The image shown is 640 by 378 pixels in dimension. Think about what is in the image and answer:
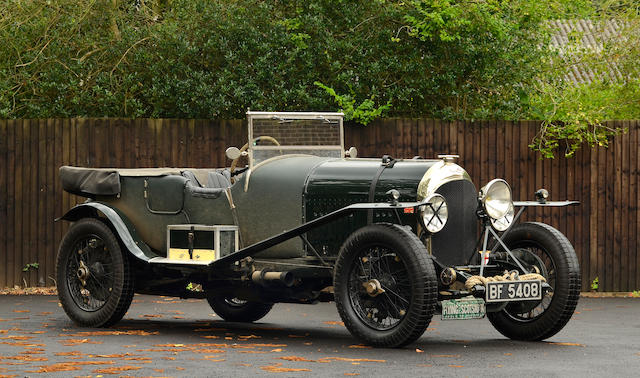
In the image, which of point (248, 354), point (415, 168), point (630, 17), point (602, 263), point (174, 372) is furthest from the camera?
point (630, 17)

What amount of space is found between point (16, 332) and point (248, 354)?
265 cm

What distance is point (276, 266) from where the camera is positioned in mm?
9680

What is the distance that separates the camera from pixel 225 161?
47.0 ft

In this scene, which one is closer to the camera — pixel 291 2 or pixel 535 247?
pixel 535 247

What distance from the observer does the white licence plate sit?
852cm

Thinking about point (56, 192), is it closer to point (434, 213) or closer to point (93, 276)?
point (93, 276)

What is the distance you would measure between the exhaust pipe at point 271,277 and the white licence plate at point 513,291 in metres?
1.78

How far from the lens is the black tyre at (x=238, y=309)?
36.2 ft

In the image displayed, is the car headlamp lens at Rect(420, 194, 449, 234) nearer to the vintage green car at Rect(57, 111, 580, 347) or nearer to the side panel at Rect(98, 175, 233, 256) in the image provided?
the vintage green car at Rect(57, 111, 580, 347)

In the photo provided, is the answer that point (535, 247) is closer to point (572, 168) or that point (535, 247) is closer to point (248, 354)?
point (248, 354)

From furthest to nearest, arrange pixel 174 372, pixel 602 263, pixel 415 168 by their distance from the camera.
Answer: pixel 602 263 < pixel 415 168 < pixel 174 372

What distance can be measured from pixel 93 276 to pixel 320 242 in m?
2.32

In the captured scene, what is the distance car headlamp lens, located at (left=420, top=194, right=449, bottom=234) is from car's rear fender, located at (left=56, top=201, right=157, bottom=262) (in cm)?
275

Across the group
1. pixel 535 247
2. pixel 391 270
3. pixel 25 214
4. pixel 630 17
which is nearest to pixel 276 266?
pixel 391 270
